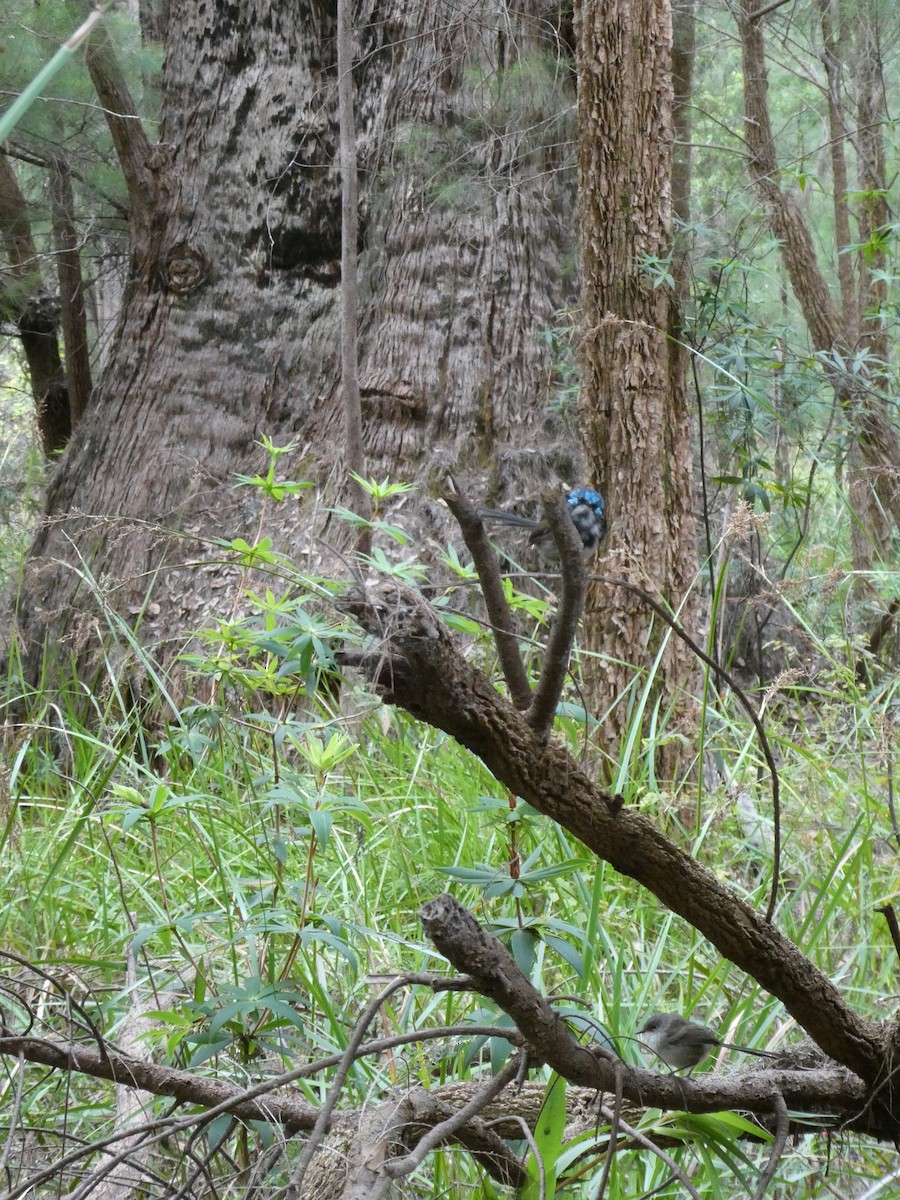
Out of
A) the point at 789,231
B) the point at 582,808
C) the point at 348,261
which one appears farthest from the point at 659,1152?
the point at 789,231

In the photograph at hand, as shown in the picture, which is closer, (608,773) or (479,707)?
(479,707)

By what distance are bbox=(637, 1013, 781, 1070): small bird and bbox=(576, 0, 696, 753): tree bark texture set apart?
4.92ft

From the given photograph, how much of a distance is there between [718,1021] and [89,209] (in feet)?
18.4

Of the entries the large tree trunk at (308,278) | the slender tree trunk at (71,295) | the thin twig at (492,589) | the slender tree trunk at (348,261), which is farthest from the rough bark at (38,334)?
the thin twig at (492,589)

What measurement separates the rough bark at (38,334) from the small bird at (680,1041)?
512cm

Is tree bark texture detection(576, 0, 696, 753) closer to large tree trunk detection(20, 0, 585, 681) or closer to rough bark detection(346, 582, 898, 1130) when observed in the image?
large tree trunk detection(20, 0, 585, 681)

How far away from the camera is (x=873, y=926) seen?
1980 mm

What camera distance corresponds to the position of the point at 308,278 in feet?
→ 15.5

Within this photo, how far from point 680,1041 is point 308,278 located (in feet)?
13.7

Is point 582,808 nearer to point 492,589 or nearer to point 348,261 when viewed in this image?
point 492,589

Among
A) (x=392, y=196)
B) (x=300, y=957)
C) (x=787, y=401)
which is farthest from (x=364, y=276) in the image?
(x=300, y=957)

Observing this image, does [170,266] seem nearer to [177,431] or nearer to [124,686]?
[177,431]

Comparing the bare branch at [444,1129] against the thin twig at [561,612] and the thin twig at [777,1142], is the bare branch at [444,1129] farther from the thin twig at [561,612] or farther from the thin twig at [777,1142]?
the thin twig at [561,612]

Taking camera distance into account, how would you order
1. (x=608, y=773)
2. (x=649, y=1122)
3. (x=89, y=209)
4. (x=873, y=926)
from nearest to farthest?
1. (x=649, y=1122)
2. (x=873, y=926)
3. (x=608, y=773)
4. (x=89, y=209)
